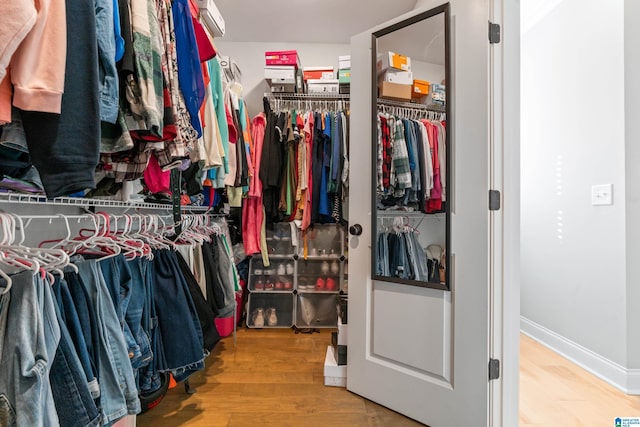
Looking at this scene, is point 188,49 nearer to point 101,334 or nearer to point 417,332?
point 101,334

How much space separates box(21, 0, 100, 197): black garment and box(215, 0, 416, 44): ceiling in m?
2.34

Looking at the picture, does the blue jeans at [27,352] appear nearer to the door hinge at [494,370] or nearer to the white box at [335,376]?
the white box at [335,376]

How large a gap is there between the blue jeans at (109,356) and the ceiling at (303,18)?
258 cm

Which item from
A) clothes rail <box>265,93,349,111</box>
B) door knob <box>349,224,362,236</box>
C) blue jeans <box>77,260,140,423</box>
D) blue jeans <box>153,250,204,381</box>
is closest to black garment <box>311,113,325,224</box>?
clothes rail <box>265,93,349,111</box>

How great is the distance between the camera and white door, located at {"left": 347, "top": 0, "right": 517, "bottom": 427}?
1367mm

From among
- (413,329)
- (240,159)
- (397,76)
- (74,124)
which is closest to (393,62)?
(397,76)

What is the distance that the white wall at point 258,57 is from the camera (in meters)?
3.11

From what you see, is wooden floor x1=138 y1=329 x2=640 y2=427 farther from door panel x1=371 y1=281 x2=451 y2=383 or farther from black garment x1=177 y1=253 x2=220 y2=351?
black garment x1=177 y1=253 x2=220 y2=351

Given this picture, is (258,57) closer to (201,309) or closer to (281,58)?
(281,58)

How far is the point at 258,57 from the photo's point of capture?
313 cm

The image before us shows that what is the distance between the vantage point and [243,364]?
2.07 m

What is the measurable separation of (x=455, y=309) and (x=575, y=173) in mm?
1505

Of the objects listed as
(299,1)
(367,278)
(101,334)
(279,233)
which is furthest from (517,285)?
(299,1)

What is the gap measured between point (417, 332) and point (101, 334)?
4.40ft
